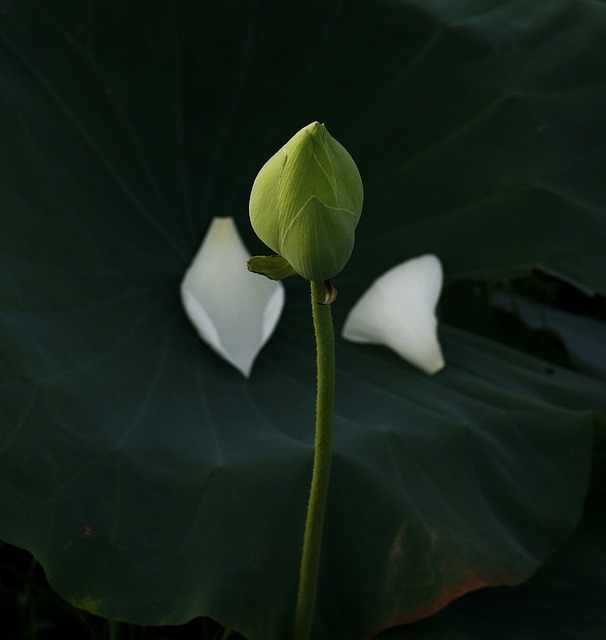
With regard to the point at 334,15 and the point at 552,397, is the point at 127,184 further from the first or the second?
the point at 552,397

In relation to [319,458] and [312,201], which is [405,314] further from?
[312,201]

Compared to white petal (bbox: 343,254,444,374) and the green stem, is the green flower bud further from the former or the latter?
white petal (bbox: 343,254,444,374)

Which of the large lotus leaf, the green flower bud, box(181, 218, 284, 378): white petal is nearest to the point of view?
the green flower bud

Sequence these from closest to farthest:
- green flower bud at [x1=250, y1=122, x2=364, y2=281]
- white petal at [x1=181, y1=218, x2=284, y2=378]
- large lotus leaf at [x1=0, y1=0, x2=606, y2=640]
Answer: green flower bud at [x1=250, y1=122, x2=364, y2=281], large lotus leaf at [x1=0, y1=0, x2=606, y2=640], white petal at [x1=181, y1=218, x2=284, y2=378]

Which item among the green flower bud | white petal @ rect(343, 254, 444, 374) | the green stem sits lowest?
white petal @ rect(343, 254, 444, 374)

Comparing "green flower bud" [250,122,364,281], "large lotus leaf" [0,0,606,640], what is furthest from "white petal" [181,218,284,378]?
"green flower bud" [250,122,364,281]

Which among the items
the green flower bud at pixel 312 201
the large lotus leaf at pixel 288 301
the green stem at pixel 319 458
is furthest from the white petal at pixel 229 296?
the green flower bud at pixel 312 201
